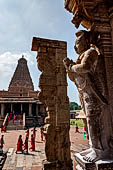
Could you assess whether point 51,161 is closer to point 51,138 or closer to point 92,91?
point 51,138

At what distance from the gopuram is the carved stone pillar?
215cm

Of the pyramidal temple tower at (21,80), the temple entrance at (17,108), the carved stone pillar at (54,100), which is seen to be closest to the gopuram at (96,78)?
the carved stone pillar at (54,100)

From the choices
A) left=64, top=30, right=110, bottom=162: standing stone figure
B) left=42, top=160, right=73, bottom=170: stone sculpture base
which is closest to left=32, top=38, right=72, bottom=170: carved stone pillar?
left=42, top=160, right=73, bottom=170: stone sculpture base

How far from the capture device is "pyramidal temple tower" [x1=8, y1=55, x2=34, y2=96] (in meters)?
48.7

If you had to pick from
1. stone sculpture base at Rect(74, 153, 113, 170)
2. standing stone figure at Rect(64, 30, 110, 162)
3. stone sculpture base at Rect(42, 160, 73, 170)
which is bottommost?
stone sculpture base at Rect(42, 160, 73, 170)

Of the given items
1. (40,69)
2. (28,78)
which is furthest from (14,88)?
(40,69)

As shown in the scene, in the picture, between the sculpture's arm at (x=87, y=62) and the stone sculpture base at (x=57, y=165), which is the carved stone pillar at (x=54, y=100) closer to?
the stone sculpture base at (x=57, y=165)

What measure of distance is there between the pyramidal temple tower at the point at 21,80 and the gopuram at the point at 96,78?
148 feet

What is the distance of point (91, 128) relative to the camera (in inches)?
92.8

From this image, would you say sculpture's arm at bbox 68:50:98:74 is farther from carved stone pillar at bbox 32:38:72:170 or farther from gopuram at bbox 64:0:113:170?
carved stone pillar at bbox 32:38:72:170

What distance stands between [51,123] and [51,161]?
123 centimetres

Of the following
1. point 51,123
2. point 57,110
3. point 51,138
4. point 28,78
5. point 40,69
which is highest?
point 28,78

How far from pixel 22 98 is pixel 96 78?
36.0 meters

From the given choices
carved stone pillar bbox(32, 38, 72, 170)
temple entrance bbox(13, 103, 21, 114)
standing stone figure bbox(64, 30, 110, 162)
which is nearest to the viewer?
standing stone figure bbox(64, 30, 110, 162)
